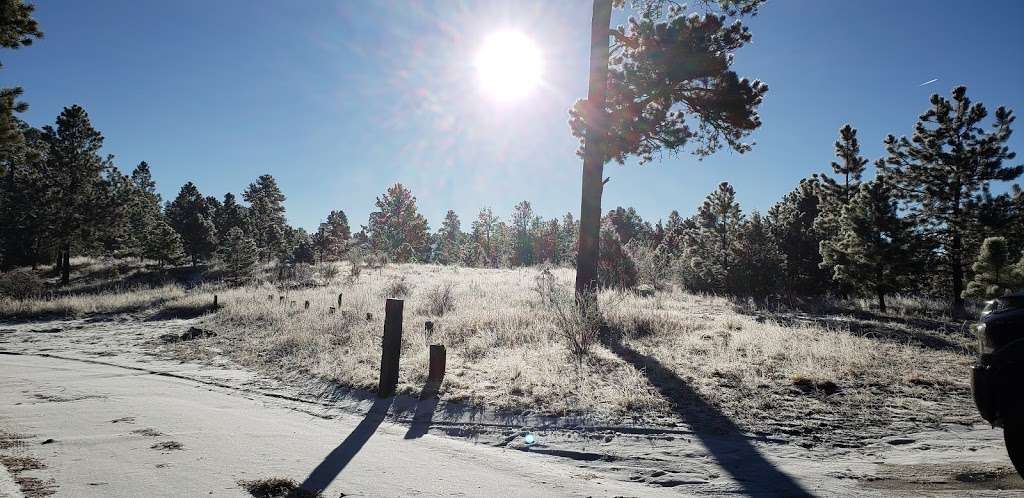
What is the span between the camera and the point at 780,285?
17938mm

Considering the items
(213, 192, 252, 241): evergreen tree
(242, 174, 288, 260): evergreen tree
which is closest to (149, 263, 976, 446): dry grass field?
(242, 174, 288, 260): evergreen tree

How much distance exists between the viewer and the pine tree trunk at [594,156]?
11305mm

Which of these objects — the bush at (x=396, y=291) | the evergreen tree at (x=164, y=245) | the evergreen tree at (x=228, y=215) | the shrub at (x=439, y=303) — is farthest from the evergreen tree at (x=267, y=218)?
the shrub at (x=439, y=303)

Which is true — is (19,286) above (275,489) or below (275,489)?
below

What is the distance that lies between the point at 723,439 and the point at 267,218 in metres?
55.1

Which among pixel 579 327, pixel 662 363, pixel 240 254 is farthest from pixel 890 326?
pixel 240 254

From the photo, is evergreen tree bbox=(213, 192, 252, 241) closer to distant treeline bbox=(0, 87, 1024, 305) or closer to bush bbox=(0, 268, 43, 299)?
distant treeline bbox=(0, 87, 1024, 305)

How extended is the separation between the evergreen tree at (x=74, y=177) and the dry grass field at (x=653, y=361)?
24.8 m

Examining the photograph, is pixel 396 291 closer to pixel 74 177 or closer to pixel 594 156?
pixel 594 156

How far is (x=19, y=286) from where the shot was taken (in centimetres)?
2056

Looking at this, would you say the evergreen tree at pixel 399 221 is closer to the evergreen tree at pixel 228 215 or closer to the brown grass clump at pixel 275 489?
the evergreen tree at pixel 228 215

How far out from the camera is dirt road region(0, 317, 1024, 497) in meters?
3.13

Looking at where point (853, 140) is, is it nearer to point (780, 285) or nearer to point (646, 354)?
point (780, 285)

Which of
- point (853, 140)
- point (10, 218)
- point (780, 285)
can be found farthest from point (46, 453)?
point (10, 218)
